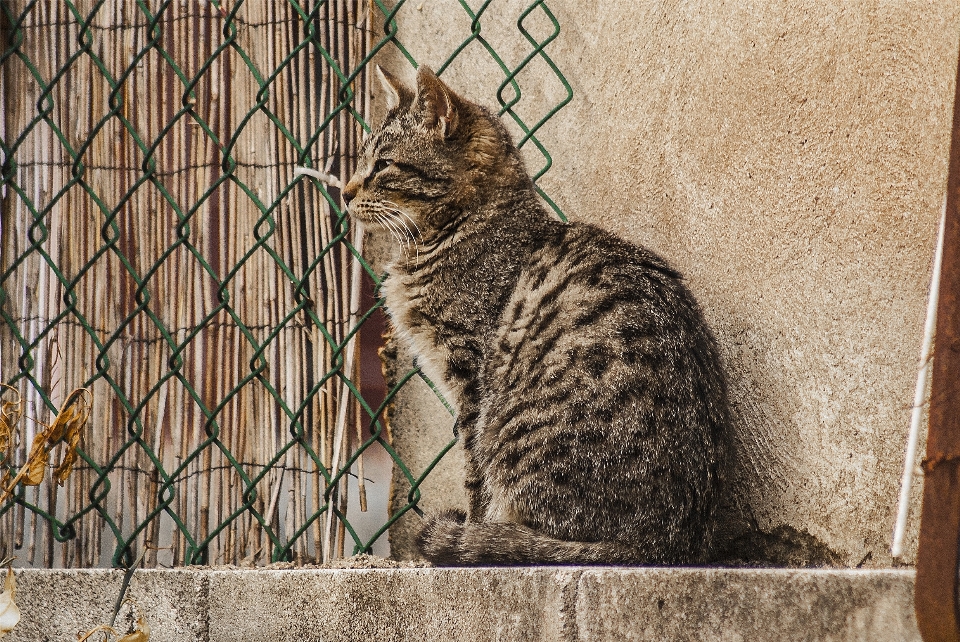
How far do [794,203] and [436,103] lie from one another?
43.0 inches

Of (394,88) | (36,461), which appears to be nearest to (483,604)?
(36,461)

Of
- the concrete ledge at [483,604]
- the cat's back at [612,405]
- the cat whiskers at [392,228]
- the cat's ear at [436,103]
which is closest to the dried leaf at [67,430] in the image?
the concrete ledge at [483,604]

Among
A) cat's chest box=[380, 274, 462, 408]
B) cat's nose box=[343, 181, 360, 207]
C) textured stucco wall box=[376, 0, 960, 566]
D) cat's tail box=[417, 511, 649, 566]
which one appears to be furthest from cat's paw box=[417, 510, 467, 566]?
cat's nose box=[343, 181, 360, 207]

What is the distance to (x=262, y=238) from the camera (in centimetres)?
283

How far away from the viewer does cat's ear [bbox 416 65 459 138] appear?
8.84ft

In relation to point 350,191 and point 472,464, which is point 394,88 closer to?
point 350,191

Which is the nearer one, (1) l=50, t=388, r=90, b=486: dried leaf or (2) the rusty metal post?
(2) the rusty metal post

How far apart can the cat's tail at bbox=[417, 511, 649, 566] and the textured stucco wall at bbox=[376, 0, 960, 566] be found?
375mm

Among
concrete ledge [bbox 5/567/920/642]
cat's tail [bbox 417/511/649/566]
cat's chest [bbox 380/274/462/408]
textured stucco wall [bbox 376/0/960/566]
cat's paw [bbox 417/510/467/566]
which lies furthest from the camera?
cat's chest [bbox 380/274/462/408]

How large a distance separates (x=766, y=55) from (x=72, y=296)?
2.18 metres

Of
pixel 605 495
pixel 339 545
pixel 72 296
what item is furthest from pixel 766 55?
pixel 72 296

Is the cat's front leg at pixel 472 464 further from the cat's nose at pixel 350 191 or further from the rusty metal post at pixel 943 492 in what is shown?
the rusty metal post at pixel 943 492

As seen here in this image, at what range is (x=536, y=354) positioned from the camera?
2.31 meters

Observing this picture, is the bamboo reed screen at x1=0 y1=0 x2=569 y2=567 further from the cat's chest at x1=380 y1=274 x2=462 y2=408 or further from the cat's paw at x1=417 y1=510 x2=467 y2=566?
the cat's paw at x1=417 y1=510 x2=467 y2=566
